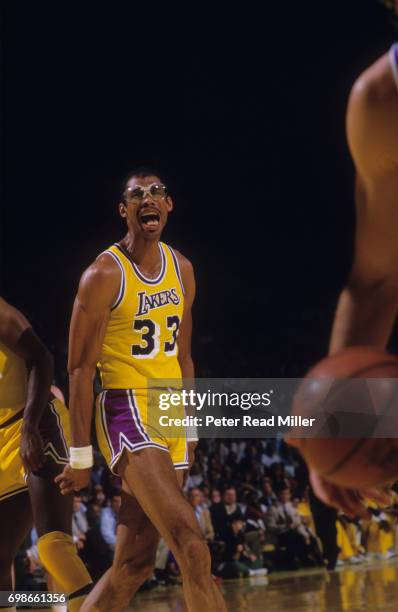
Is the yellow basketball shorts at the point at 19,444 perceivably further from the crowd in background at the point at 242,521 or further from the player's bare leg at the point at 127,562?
the crowd in background at the point at 242,521

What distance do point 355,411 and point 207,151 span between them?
12619 mm

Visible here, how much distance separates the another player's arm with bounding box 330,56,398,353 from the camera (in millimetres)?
1542

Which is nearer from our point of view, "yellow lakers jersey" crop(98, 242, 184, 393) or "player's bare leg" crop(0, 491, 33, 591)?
"player's bare leg" crop(0, 491, 33, 591)

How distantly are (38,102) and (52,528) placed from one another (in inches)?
358

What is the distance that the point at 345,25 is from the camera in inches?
501

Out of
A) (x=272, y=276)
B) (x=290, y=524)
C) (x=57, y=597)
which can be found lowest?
(x=57, y=597)

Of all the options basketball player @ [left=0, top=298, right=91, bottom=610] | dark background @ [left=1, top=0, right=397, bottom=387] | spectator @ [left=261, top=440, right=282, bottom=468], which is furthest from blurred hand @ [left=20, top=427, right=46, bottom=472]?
dark background @ [left=1, top=0, right=397, bottom=387]

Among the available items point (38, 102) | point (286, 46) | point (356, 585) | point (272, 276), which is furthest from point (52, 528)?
point (272, 276)

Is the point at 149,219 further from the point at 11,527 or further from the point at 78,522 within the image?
the point at 78,522

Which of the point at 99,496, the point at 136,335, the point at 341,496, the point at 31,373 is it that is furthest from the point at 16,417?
the point at 99,496

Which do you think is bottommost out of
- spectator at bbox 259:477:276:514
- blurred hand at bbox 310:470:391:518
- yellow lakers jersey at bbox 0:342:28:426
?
blurred hand at bbox 310:470:391:518

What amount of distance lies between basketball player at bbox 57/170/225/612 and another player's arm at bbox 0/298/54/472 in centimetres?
10

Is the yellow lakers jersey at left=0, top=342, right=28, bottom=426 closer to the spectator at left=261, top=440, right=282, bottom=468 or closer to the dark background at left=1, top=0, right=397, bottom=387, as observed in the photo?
the spectator at left=261, top=440, right=282, bottom=468

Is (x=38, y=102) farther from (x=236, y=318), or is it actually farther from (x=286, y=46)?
(x=236, y=318)
